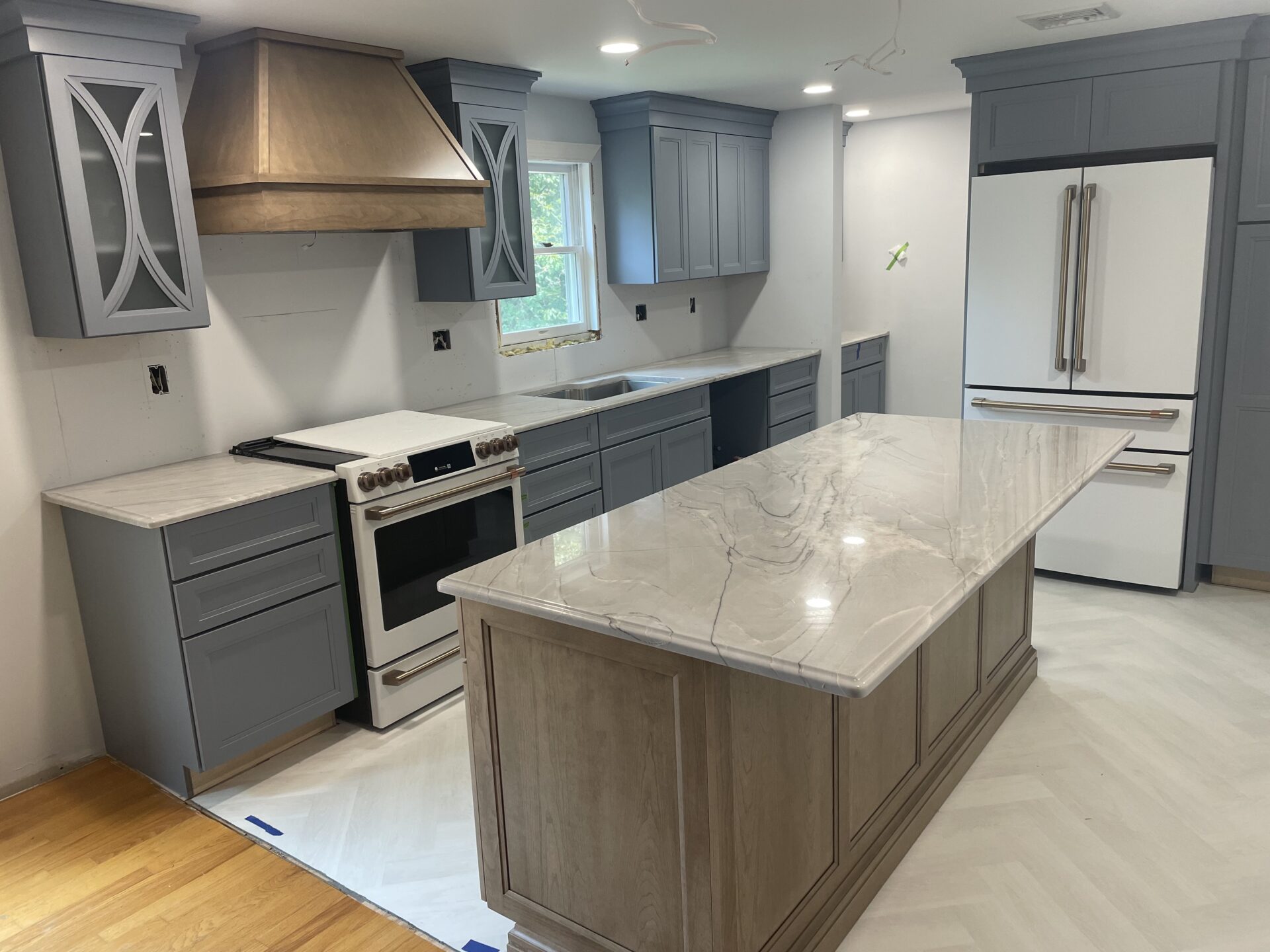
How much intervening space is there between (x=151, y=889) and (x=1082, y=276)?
398cm

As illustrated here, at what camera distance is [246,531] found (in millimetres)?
2771

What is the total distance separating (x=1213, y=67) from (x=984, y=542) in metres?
2.89

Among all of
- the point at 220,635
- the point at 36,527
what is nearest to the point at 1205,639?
the point at 220,635

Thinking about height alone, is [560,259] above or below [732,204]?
below

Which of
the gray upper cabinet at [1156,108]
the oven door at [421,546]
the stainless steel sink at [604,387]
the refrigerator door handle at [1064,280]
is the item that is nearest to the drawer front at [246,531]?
the oven door at [421,546]

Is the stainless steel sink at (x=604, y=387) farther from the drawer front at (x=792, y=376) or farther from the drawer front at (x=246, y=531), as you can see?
the drawer front at (x=246, y=531)

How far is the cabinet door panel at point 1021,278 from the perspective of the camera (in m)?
4.05

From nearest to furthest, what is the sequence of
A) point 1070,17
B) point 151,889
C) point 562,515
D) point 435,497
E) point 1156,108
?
point 151,889, point 435,497, point 1070,17, point 1156,108, point 562,515

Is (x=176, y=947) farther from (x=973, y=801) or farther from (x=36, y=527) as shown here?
(x=973, y=801)

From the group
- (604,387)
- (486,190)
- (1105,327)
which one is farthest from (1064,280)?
(486,190)

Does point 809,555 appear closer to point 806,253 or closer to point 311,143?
point 311,143

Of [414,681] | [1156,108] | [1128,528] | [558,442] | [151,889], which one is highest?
[1156,108]

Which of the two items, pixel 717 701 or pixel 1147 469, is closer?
pixel 717 701

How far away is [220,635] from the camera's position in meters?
2.74
